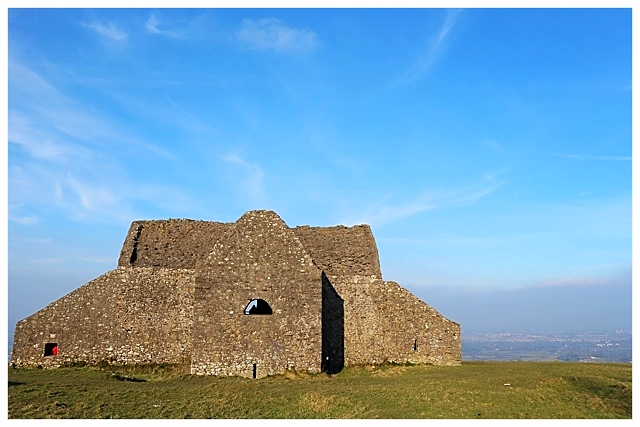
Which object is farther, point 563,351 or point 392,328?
point 563,351

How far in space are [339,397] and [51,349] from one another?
14.7 meters

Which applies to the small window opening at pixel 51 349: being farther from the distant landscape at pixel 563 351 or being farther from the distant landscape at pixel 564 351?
the distant landscape at pixel 564 351

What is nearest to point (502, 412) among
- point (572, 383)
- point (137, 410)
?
point (572, 383)

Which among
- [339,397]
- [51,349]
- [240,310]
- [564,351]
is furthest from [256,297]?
[564,351]

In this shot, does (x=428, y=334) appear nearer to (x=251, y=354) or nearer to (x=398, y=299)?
(x=398, y=299)

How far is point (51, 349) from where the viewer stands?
2275 centimetres

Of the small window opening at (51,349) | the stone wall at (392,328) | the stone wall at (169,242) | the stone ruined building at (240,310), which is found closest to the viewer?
the stone ruined building at (240,310)

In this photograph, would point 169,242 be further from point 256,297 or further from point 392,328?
point 392,328

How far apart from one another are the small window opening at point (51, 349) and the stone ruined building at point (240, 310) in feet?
0.14

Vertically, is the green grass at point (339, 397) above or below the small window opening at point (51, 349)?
below

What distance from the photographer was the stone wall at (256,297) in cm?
2105

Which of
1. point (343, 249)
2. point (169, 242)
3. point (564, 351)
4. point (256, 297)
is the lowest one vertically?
point (564, 351)

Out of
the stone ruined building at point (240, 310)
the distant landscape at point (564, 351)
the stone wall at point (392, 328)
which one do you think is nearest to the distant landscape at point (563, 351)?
the distant landscape at point (564, 351)

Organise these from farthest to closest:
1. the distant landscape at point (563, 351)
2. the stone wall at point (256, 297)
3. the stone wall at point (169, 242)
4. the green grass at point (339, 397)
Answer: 1. the distant landscape at point (563, 351)
2. the stone wall at point (169, 242)
3. the stone wall at point (256, 297)
4. the green grass at point (339, 397)
